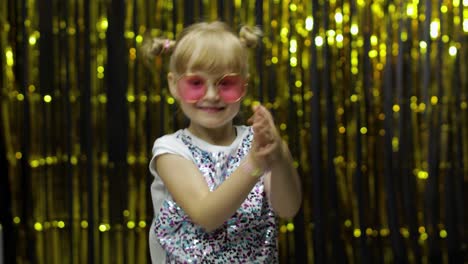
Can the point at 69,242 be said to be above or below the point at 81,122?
below

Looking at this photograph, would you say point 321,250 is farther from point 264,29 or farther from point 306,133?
point 264,29

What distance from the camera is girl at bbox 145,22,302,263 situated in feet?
4.13

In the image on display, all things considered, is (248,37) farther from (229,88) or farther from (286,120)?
(286,120)

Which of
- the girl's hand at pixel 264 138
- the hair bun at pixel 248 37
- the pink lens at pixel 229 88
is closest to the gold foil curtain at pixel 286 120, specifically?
the hair bun at pixel 248 37

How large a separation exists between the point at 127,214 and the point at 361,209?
69 centimetres

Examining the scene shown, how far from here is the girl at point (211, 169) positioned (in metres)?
1.26

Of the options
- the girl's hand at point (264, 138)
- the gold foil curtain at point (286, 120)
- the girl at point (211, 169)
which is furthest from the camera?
the gold foil curtain at point (286, 120)

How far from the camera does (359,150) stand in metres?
2.19

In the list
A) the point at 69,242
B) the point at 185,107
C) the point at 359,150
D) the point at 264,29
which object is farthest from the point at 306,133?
the point at 185,107

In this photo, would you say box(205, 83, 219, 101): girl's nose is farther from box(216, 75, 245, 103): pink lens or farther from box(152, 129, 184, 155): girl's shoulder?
box(152, 129, 184, 155): girl's shoulder

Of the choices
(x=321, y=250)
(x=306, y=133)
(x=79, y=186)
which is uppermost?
(x=306, y=133)

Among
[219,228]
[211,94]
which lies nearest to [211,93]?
[211,94]

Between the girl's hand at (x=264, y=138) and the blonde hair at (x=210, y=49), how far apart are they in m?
0.16

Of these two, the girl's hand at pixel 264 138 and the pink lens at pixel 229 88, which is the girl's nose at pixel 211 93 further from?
the girl's hand at pixel 264 138
